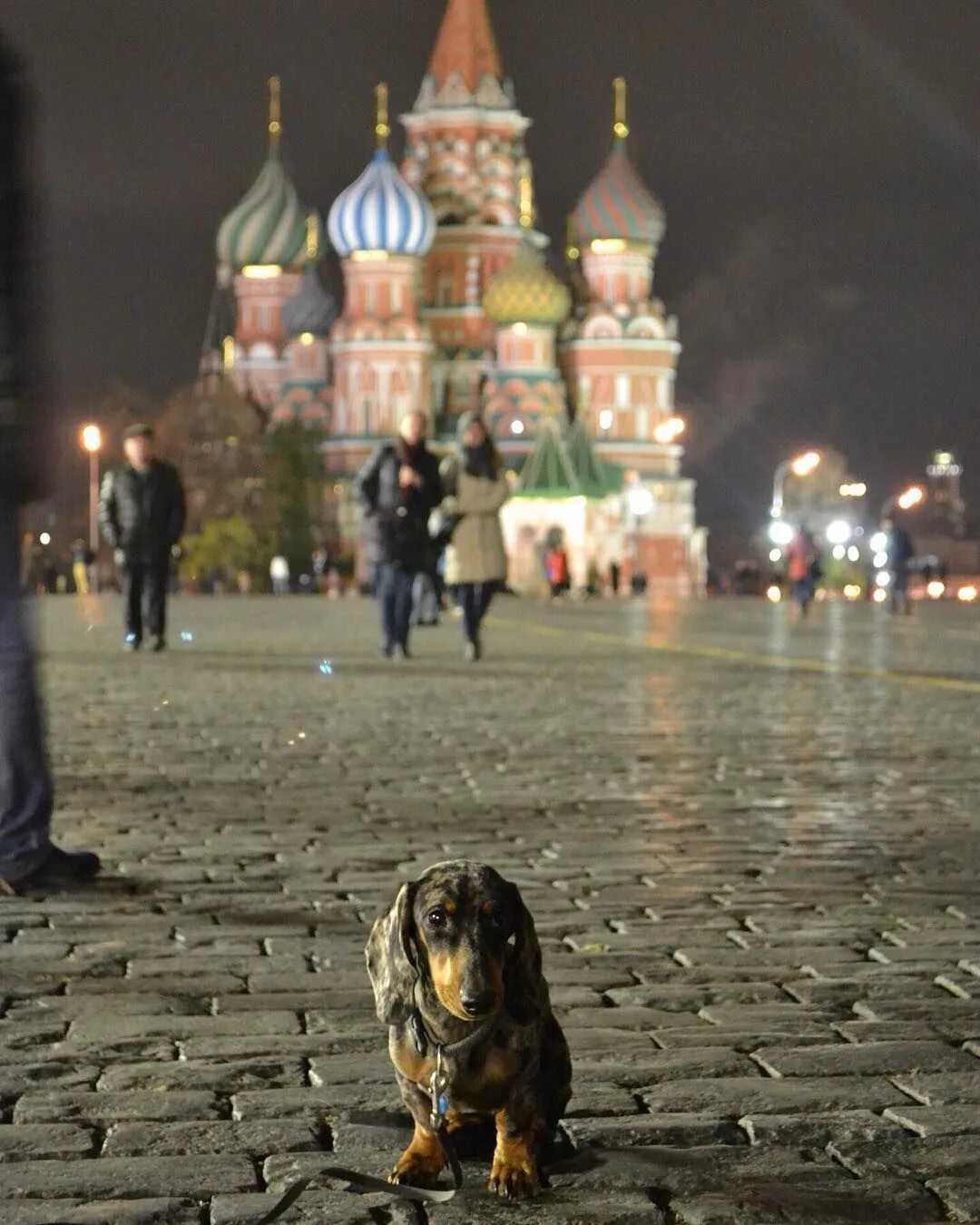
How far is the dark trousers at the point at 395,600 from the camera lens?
18562 millimetres

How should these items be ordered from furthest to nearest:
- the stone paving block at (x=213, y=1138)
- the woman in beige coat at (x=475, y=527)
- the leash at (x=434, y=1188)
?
the woman in beige coat at (x=475, y=527)
the stone paving block at (x=213, y=1138)
the leash at (x=434, y=1188)

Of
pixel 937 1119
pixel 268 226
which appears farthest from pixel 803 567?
pixel 268 226

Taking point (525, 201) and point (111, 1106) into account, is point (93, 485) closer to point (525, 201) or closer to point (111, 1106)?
point (525, 201)

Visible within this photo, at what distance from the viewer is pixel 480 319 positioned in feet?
388

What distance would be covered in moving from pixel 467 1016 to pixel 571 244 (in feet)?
402

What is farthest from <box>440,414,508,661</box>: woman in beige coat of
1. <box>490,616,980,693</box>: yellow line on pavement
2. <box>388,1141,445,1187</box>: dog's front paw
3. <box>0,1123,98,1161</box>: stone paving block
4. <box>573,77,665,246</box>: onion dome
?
<box>573,77,665,246</box>: onion dome

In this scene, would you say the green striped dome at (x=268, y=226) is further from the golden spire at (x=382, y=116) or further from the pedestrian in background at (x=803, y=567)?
the pedestrian in background at (x=803, y=567)

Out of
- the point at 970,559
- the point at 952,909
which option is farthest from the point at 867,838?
→ the point at 970,559

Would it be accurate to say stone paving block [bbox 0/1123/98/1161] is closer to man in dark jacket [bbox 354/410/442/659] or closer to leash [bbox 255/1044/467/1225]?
leash [bbox 255/1044/467/1225]

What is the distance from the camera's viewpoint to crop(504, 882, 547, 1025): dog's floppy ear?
11.1ft

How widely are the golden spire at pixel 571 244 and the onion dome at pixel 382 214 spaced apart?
11093mm

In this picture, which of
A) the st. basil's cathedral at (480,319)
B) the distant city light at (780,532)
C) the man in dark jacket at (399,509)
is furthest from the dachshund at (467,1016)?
the st. basil's cathedral at (480,319)

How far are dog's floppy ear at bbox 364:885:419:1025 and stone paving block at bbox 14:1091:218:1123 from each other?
1.97ft

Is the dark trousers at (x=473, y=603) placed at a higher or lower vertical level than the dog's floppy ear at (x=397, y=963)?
higher
